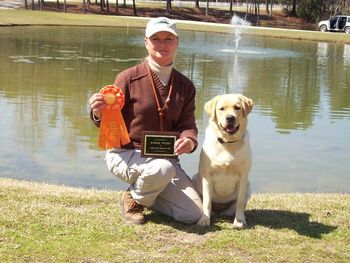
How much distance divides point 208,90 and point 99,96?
9856 millimetres

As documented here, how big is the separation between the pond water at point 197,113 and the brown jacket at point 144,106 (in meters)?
2.47

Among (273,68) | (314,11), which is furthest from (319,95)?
(314,11)

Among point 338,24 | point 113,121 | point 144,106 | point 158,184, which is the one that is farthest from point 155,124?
point 338,24

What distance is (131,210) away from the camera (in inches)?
189

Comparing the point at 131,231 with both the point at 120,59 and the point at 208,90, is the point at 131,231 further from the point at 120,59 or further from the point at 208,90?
the point at 120,59

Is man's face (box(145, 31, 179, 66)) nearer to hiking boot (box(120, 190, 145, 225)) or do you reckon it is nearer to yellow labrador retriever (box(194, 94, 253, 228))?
yellow labrador retriever (box(194, 94, 253, 228))

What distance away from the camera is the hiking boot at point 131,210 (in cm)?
465

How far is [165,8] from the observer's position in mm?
71438

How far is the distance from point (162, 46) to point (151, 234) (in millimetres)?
1560

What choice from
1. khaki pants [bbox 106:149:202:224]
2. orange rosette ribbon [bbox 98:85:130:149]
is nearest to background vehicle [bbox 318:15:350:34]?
khaki pants [bbox 106:149:202:224]

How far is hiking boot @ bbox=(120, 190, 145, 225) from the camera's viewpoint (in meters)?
4.65

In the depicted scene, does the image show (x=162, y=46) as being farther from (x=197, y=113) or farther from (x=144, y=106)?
(x=197, y=113)

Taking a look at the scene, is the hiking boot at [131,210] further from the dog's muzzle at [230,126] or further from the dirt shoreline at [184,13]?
the dirt shoreline at [184,13]

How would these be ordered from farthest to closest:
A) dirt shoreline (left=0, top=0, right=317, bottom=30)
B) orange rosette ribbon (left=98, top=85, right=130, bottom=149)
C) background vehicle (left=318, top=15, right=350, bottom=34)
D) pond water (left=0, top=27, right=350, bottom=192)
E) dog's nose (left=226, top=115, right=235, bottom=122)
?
dirt shoreline (left=0, top=0, right=317, bottom=30) → background vehicle (left=318, top=15, right=350, bottom=34) → pond water (left=0, top=27, right=350, bottom=192) → orange rosette ribbon (left=98, top=85, right=130, bottom=149) → dog's nose (left=226, top=115, right=235, bottom=122)
